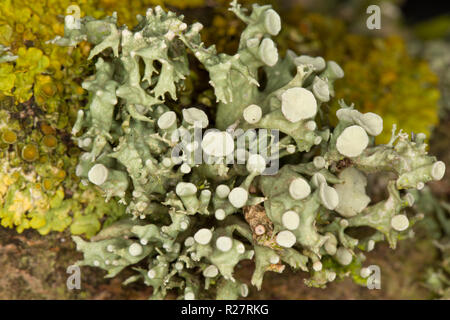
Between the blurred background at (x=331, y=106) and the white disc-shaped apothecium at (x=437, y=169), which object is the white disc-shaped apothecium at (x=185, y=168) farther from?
the white disc-shaped apothecium at (x=437, y=169)

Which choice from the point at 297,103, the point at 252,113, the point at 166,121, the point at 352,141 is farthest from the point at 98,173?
the point at 352,141

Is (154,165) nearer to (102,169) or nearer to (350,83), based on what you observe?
(102,169)

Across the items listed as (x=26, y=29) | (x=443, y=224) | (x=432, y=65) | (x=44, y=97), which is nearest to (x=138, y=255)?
(x=44, y=97)

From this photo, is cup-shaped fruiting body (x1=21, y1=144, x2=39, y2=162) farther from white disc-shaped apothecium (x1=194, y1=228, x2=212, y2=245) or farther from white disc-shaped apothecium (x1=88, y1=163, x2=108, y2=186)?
white disc-shaped apothecium (x1=194, y1=228, x2=212, y2=245)

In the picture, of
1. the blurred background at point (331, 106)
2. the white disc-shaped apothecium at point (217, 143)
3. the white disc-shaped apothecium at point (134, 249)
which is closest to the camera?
the white disc-shaped apothecium at point (217, 143)

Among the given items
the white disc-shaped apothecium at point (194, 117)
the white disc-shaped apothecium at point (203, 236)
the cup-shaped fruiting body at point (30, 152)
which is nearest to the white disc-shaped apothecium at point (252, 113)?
the white disc-shaped apothecium at point (194, 117)

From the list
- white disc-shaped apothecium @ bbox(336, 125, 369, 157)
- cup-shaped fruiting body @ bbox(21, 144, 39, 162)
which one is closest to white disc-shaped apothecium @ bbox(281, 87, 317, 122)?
white disc-shaped apothecium @ bbox(336, 125, 369, 157)
